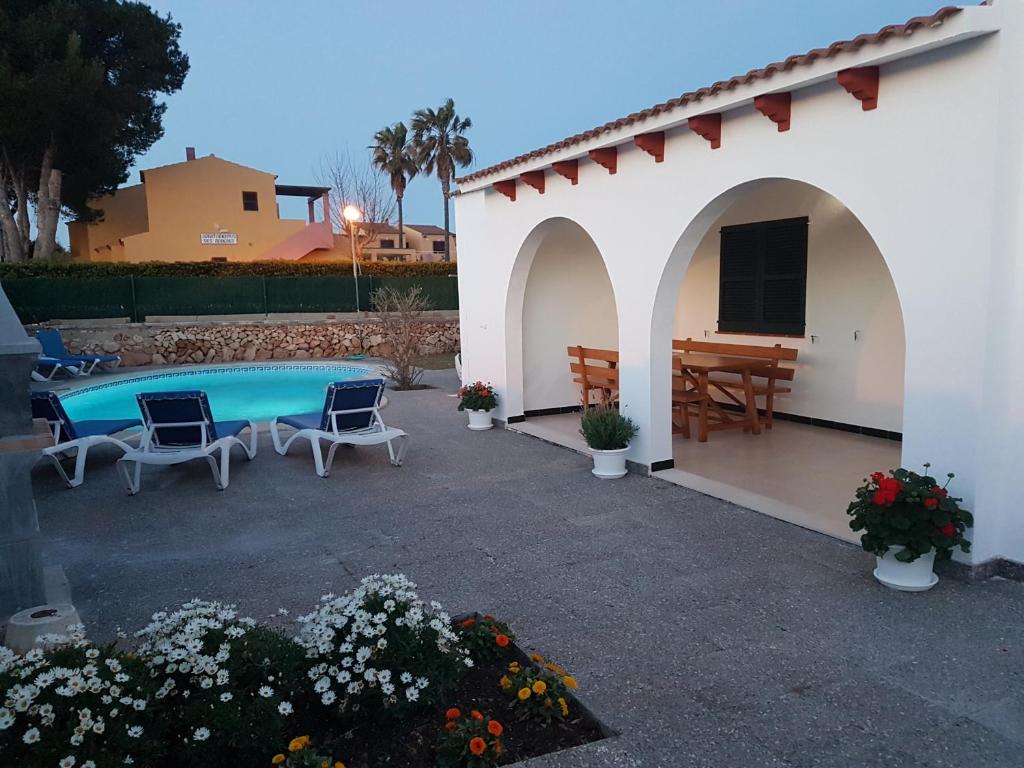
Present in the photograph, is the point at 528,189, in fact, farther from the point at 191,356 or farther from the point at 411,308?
the point at 191,356

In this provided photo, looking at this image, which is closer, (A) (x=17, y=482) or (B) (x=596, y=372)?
(A) (x=17, y=482)

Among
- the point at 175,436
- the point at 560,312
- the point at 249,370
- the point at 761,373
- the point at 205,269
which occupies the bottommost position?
the point at 249,370

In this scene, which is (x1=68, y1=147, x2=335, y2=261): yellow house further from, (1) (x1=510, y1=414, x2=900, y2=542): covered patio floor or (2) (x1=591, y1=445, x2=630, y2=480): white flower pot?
(2) (x1=591, y1=445, x2=630, y2=480): white flower pot

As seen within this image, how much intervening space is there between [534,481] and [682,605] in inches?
110

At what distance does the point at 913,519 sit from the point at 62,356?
1641cm

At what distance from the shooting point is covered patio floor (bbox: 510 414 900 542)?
5.49 m

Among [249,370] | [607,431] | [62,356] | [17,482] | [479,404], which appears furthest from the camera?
[249,370]

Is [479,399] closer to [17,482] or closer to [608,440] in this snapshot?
[608,440]

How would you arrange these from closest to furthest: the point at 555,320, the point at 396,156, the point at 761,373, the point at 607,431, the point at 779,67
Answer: the point at 779,67 → the point at 607,431 → the point at 761,373 → the point at 555,320 → the point at 396,156

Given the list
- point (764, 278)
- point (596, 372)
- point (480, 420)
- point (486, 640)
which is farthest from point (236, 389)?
point (486, 640)

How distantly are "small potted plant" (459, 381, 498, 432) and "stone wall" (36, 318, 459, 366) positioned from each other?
825cm

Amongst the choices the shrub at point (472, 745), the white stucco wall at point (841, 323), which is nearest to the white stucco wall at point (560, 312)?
the white stucco wall at point (841, 323)

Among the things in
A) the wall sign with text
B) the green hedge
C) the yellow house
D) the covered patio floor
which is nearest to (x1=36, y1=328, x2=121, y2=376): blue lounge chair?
the green hedge

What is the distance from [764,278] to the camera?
8875 mm
